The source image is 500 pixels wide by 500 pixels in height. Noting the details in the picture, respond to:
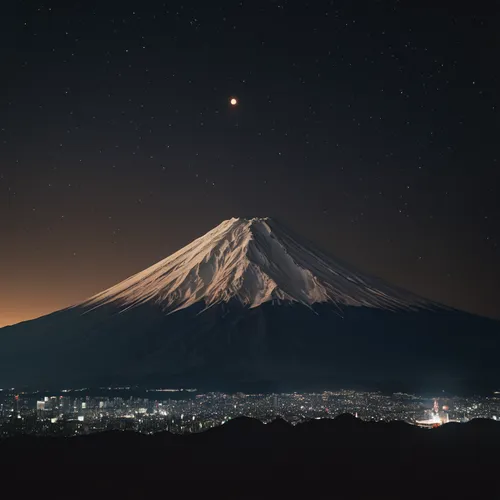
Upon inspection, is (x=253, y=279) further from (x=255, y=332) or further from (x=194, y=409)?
(x=194, y=409)

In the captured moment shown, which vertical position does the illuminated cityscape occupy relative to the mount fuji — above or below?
below

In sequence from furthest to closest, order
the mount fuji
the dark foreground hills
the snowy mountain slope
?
the snowy mountain slope
the mount fuji
the dark foreground hills

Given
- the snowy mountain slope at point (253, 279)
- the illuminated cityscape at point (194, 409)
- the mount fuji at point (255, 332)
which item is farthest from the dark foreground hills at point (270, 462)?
the snowy mountain slope at point (253, 279)

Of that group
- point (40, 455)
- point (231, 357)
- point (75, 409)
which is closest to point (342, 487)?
point (40, 455)

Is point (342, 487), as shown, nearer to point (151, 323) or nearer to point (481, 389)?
point (481, 389)

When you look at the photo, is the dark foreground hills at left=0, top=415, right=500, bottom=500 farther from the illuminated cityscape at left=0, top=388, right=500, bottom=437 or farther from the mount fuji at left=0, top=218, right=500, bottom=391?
the mount fuji at left=0, top=218, right=500, bottom=391

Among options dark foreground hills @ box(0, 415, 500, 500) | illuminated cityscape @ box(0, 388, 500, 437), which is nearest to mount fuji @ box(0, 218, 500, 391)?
illuminated cityscape @ box(0, 388, 500, 437)
